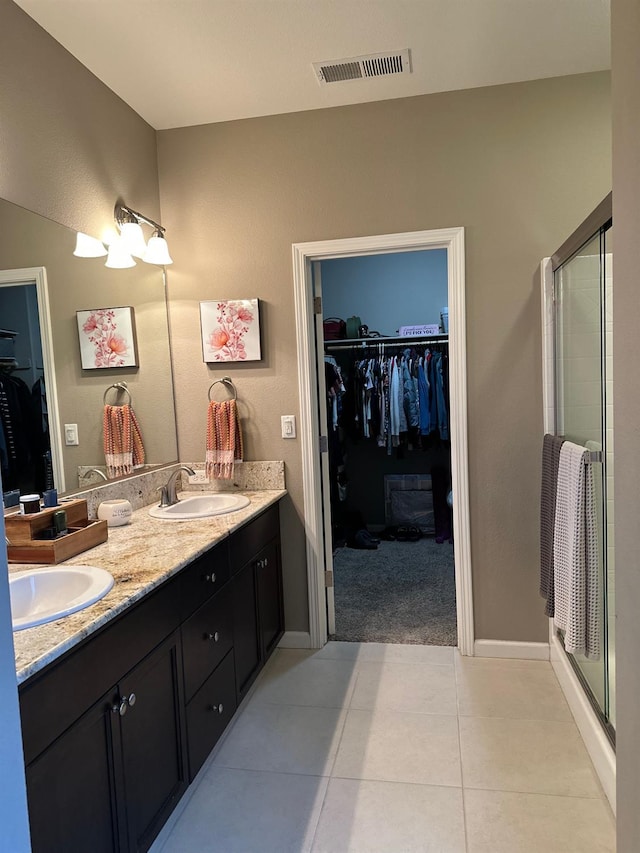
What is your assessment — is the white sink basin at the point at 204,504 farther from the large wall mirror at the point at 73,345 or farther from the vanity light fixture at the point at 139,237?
the vanity light fixture at the point at 139,237

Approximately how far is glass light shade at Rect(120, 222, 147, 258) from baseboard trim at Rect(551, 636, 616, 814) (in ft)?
8.71

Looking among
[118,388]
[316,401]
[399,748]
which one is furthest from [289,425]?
[399,748]

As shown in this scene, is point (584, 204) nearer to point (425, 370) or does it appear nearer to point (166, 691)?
point (425, 370)

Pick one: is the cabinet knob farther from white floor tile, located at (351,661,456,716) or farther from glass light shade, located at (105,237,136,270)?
glass light shade, located at (105,237,136,270)

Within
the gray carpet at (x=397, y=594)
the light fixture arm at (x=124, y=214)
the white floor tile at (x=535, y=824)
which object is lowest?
the white floor tile at (x=535, y=824)

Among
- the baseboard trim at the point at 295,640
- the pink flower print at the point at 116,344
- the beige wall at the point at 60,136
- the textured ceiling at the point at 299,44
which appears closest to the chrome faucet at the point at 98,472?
the pink flower print at the point at 116,344

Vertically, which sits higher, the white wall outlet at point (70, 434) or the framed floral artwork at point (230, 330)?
the framed floral artwork at point (230, 330)

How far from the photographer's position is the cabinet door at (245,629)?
92.4 inches

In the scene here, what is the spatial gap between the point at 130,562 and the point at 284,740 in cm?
103

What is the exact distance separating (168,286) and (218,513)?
1292 mm

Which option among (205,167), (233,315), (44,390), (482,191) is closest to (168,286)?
(233,315)

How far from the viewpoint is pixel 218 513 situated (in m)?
2.44

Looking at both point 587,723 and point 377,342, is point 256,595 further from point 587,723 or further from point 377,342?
point 377,342

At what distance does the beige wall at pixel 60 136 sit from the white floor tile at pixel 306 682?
85.3 inches
